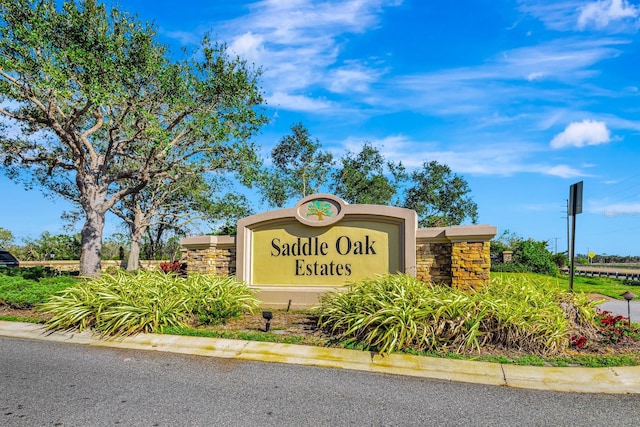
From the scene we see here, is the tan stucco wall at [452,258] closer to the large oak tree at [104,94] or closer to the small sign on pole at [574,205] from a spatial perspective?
the small sign on pole at [574,205]

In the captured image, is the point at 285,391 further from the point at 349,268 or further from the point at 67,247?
the point at 67,247

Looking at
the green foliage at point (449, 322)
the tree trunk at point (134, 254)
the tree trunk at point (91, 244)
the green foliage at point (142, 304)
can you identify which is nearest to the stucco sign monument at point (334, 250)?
the green foliage at point (142, 304)

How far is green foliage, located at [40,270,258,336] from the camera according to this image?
7887 millimetres

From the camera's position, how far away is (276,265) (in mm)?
11133

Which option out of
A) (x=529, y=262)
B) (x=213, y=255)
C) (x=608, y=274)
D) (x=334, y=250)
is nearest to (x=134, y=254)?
(x=213, y=255)

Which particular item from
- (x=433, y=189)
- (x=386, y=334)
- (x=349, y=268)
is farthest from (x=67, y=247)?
(x=386, y=334)

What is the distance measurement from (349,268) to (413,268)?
1.49 metres

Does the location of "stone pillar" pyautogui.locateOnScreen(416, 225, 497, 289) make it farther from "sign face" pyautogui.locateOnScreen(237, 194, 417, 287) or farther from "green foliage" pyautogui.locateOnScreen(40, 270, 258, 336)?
"green foliage" pyautogui.locateOnScreen(40, 270, 258, 336)

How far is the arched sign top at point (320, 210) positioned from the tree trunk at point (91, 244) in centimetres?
1017

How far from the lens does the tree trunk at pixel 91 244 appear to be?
55.4 feet

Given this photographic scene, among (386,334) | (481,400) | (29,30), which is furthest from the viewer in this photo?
(29,30)

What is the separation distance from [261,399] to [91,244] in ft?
48.1

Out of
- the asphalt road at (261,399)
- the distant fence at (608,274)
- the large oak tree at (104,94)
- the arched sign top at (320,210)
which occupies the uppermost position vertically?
the large oak tree at (104,94)

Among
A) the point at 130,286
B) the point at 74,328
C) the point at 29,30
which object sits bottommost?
the point at 74,328
